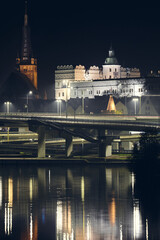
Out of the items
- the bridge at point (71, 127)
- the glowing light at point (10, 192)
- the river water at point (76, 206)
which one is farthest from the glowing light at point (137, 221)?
the bridge at point (71, 127)

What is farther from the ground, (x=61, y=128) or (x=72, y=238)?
(x=61, y=128)

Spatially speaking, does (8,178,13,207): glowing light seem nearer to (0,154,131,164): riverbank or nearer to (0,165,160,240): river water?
(0,165,160,240): river water

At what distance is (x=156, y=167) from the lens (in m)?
102

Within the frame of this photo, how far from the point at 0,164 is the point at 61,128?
12.1 metres

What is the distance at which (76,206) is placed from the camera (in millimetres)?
87250

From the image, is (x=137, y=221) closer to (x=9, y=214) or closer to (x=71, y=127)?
(x=9, y=214)

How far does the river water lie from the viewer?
74.8 metres

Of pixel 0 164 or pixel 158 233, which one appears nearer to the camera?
pixel 158 233

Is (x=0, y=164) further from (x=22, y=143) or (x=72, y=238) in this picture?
(x=72, y=238)

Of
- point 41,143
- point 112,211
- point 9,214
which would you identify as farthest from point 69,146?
point 9,214

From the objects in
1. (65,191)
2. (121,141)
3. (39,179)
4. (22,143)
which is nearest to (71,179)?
(39,179)

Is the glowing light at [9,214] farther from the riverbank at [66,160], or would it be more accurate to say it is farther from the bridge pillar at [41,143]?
the bridge pillar at [41,143]

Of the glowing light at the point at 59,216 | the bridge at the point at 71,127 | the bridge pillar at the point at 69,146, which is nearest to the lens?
the glowing light at the point at 59,216

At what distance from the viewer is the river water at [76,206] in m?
74.8
